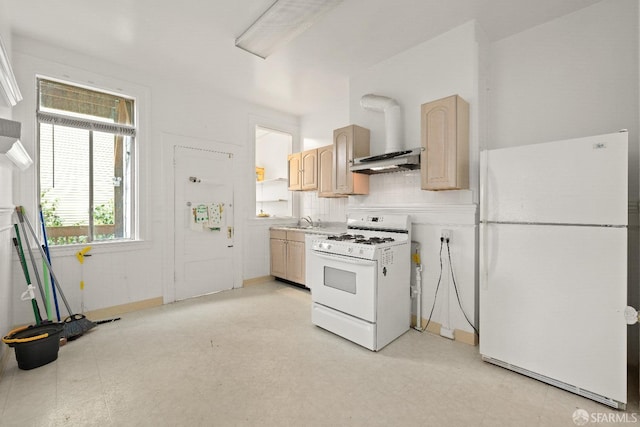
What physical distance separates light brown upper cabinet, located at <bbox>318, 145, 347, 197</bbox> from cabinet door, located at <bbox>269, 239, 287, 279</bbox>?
3.56 ft

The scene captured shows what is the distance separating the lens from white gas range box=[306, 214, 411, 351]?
2494 millimetres

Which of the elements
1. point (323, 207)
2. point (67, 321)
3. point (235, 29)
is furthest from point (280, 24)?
point (67, 321)

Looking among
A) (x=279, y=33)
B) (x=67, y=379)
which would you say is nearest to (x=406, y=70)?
(x=279, y=33)

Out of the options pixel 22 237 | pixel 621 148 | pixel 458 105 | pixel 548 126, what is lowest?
pixel 22 237

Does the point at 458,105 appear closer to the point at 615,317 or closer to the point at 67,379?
the point at 615,317

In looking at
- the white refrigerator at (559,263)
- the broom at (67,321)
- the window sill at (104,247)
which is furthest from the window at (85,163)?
the white refrigerator at (559,263)

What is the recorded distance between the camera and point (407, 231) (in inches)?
116

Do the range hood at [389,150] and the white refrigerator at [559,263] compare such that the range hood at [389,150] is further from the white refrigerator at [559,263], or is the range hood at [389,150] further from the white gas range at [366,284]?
the white refrigerator at [559,263]

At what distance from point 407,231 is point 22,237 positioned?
12.7 feet

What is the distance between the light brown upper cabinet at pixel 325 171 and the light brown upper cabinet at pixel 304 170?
4.5 inches

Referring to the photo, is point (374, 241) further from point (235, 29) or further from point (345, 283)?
point (235, 29)

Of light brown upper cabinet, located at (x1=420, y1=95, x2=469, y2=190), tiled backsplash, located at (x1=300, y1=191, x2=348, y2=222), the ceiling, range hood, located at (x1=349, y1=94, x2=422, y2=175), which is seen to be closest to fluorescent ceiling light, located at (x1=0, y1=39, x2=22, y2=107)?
the ceiling

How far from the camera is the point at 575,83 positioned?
8.11ft

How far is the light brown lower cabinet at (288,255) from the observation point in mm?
4289
